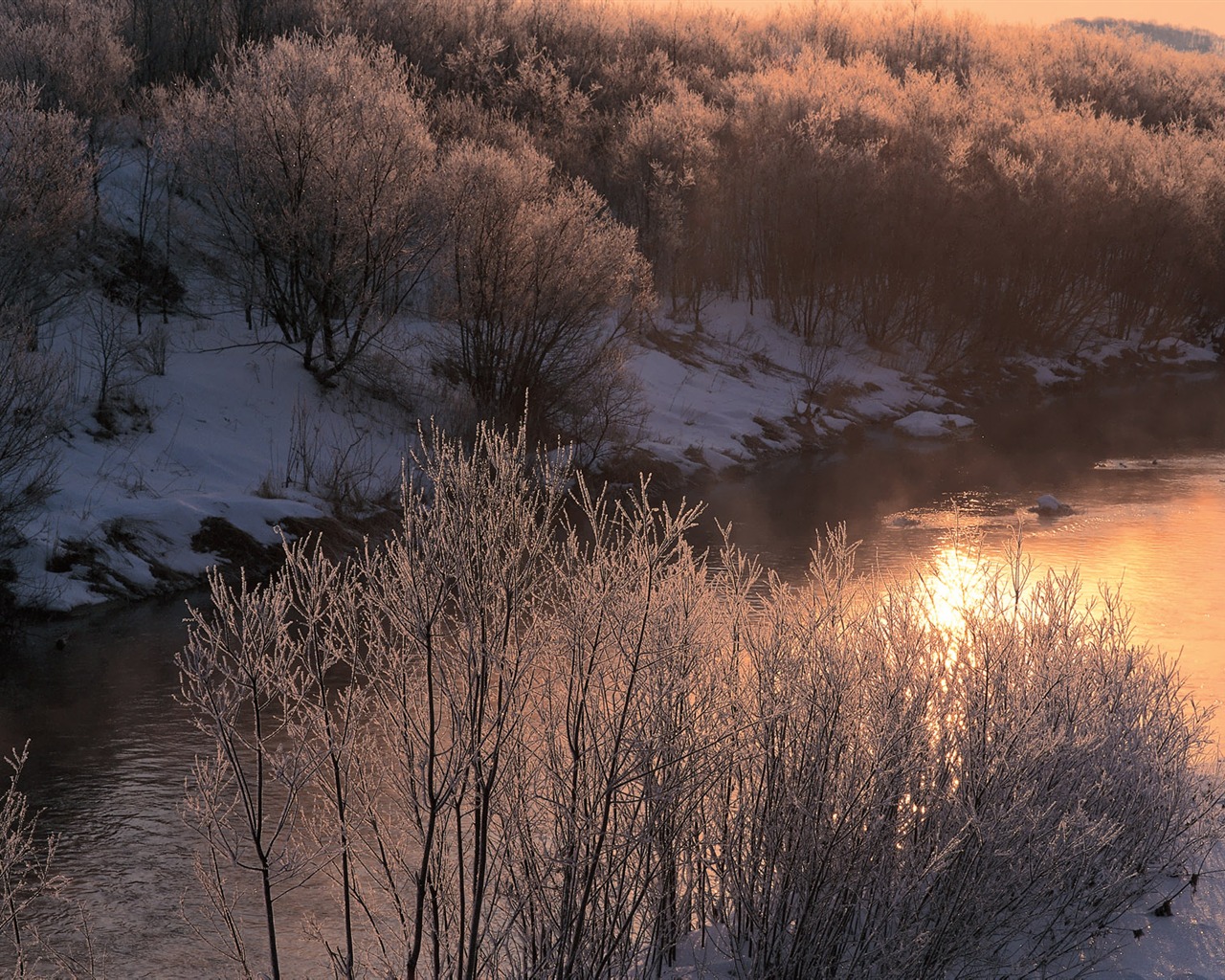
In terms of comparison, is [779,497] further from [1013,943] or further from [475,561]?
[475,561]

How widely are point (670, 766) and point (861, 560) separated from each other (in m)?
14.0

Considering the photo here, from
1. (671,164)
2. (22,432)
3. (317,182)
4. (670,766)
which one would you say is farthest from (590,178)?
(670,766)

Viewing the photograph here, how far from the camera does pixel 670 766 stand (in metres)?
6.59

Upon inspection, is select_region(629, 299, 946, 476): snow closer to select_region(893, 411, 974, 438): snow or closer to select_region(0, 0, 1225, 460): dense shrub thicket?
select_region(893, 411, 974, 438): snow

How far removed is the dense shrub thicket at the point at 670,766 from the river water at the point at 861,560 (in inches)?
111

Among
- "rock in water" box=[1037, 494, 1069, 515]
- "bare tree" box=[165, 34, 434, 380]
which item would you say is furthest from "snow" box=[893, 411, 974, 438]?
"bare tree" box=[165, 34, 434, 380]

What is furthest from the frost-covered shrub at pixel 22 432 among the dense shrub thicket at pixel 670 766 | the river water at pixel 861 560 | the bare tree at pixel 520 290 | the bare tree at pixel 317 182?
the dense shrub thicket at pixel 670 766

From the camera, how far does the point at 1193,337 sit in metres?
50.4

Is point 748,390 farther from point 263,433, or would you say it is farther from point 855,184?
point 263,433

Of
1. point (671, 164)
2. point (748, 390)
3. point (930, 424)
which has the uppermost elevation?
point (671, 164)

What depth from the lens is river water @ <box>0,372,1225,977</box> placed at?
33.2ft

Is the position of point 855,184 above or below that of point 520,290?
above

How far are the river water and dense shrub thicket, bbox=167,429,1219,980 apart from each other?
2816 millimetres

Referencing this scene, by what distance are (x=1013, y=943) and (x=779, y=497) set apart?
697 inches
